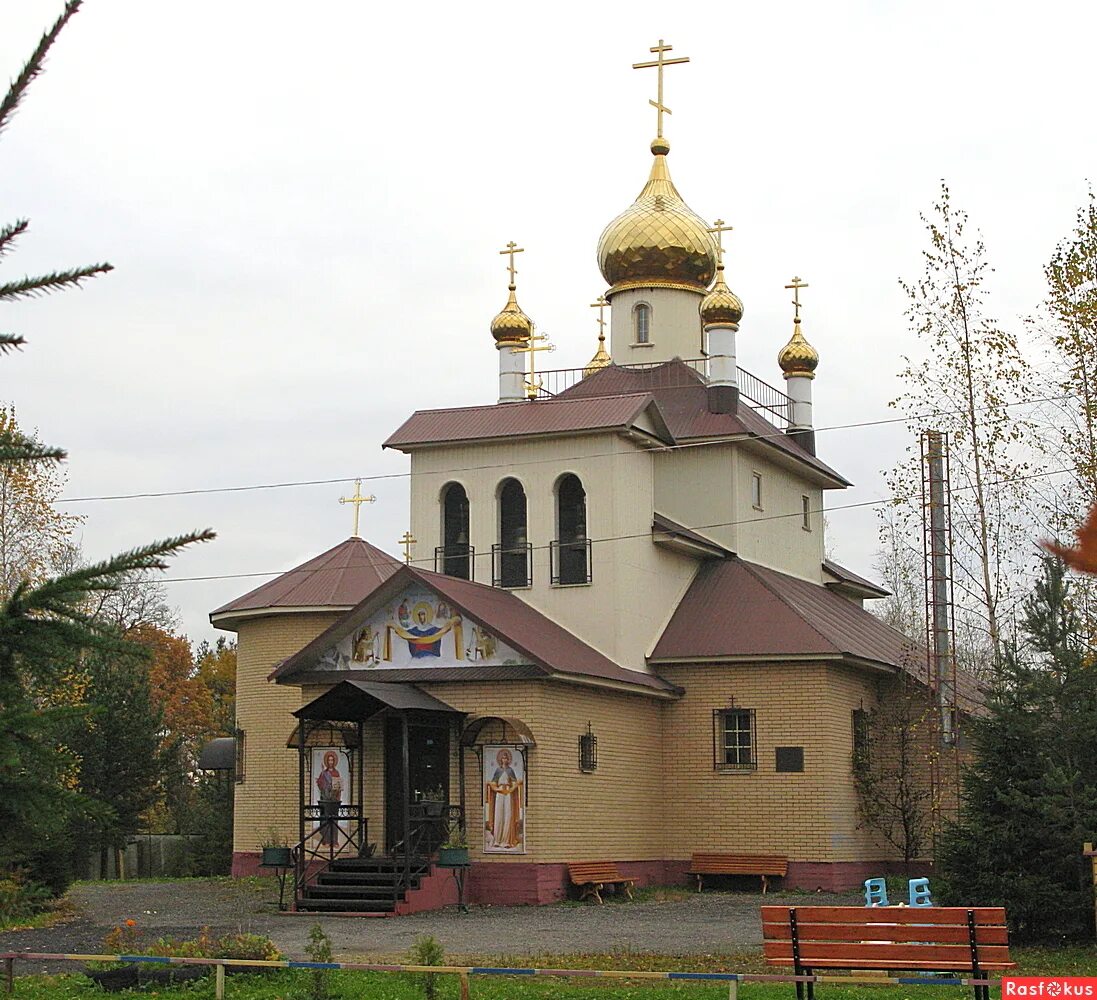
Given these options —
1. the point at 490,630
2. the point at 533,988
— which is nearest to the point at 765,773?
the point at 490,630

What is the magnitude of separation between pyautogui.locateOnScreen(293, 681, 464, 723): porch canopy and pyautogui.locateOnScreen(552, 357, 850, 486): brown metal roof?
827cm

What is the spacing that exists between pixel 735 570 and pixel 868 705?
3.19 metres

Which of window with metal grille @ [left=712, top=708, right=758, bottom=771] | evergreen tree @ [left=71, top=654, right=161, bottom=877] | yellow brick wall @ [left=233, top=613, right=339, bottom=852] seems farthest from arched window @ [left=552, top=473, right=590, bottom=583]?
evergreen tree @ [left=71, top=654, right=161, bottom=877]

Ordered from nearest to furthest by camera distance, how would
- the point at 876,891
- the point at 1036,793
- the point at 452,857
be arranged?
the point at 1036,793, the point at 876,891, the point at 452,857

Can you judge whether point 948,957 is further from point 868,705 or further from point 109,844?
point 109,844

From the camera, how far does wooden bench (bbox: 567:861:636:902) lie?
76.2 feet

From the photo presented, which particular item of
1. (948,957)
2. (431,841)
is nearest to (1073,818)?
(948,957)

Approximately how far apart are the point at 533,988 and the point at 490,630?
34.8ft

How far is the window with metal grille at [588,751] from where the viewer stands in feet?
79.3

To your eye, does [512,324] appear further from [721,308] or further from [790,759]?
[790,759]

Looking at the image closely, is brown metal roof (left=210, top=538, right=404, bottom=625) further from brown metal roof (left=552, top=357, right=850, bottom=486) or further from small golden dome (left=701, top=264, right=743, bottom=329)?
small golden dome (left=701, top=264, right=743, bottom=329)

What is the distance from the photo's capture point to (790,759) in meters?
25.8

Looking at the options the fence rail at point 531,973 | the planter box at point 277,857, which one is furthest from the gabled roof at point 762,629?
the fence rail at point 531,973

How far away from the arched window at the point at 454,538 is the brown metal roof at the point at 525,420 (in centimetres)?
95
